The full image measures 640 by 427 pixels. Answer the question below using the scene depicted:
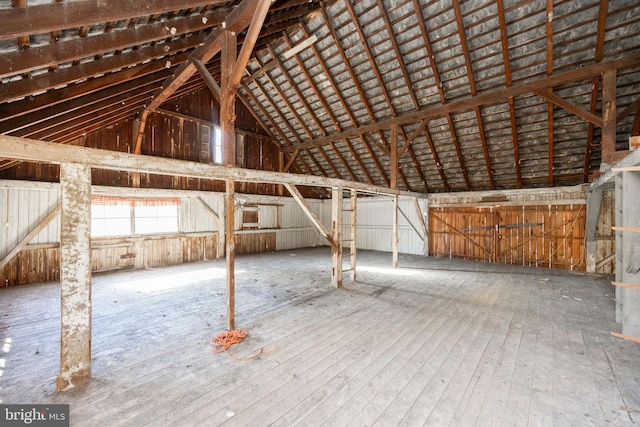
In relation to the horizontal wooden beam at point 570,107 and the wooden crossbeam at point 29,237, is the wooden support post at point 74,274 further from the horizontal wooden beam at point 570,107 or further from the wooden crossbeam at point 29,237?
the horizontal wooden beam at point 570,107

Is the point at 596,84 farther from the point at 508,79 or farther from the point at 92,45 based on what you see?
the point at 92,45

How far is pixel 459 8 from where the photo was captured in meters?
5.87

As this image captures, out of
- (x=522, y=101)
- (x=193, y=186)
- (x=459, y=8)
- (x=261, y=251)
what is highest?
(x=459, y=8)

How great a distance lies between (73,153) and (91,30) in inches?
65.3

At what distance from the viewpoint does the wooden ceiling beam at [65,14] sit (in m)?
2.13

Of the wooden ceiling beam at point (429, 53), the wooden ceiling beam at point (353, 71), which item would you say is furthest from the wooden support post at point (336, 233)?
the wooden ceiling beam at point (429, 53)

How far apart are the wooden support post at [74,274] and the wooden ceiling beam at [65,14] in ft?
3.83

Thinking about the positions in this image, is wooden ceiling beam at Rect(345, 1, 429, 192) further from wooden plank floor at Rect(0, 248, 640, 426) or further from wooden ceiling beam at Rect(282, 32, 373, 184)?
wooden plank floor at Rect(0, 248, 640, 426)

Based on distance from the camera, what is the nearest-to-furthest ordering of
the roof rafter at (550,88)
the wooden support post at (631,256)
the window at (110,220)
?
the wooden support post at (631,256) → the roof rafter at (550,88) → the window at (110,220)

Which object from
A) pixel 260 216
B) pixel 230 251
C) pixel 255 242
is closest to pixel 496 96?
pixel 230 251

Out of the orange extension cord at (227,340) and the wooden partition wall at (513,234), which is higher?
the wooden partition wall at (513,234)

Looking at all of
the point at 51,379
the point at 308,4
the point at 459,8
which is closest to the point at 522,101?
the point at 459,8

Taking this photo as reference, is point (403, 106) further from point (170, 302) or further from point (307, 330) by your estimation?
point (170, 302)

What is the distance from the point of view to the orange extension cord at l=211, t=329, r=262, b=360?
3.53 metres
